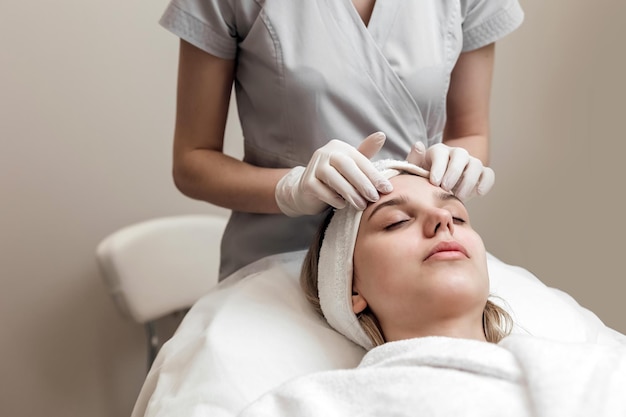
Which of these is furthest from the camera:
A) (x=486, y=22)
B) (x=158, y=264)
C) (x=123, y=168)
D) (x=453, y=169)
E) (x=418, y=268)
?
(x=123, y=168)

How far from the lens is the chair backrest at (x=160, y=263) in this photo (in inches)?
66.6

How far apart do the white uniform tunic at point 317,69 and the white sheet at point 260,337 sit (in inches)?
6.1

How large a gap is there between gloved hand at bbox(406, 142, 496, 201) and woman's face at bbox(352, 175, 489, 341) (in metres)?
0.03

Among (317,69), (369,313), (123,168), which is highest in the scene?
(317,69)

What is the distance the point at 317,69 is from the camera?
1222mm

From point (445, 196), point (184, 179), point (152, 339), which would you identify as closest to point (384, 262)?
point (445, 196)

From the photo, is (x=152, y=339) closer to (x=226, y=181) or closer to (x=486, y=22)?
(x=226, y=181)

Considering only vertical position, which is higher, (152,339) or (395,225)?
(395,225)

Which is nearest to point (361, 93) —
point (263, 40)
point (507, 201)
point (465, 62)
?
point (263, 40)

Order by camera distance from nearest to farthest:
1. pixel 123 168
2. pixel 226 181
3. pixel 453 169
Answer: pixel 453 169
pixel 226 181
pixel 123 168

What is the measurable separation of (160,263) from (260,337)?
0.75m

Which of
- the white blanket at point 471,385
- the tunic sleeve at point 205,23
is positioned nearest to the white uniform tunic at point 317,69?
the tunic sleeve at point 205,23

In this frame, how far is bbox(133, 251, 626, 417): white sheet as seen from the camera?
39.3 inches

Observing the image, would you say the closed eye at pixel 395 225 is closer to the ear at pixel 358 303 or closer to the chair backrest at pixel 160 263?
the ear at pixel 358 303
